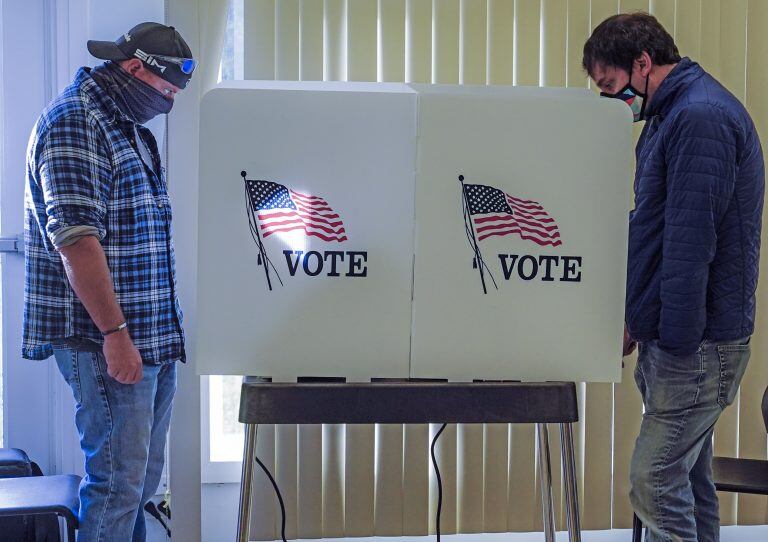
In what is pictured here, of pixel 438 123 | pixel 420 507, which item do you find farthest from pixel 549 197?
pixel 420 507

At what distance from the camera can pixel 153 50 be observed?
1.84 m

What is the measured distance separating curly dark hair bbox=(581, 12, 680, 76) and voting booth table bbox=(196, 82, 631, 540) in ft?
1.37

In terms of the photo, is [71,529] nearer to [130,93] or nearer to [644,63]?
[130,93]

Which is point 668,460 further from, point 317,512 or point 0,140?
point 0,140

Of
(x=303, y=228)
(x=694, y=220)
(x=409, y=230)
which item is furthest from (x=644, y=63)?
(x=303, y=228)

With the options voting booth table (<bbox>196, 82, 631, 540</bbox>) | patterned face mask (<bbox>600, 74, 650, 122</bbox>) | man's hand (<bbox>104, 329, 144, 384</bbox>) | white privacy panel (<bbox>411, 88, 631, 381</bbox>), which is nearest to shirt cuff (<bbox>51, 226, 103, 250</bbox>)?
man's hand (<bbox>104, 329, 144, 384</bbox>)

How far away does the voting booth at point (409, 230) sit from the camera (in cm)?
134

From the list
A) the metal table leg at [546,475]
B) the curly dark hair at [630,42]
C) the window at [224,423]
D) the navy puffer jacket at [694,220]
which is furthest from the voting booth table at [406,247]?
the window at [224,423]

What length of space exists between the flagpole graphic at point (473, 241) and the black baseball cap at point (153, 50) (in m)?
0.84

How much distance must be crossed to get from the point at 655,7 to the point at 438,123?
59.2 inches

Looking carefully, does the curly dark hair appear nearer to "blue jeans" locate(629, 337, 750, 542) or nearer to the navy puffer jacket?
the navy puffer jacket

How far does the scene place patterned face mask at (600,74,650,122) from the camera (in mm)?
1767

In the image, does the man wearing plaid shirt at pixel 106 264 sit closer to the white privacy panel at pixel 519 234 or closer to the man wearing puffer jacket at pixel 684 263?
the white privacy panel at pixel 519 234

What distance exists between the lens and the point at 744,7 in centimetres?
254
